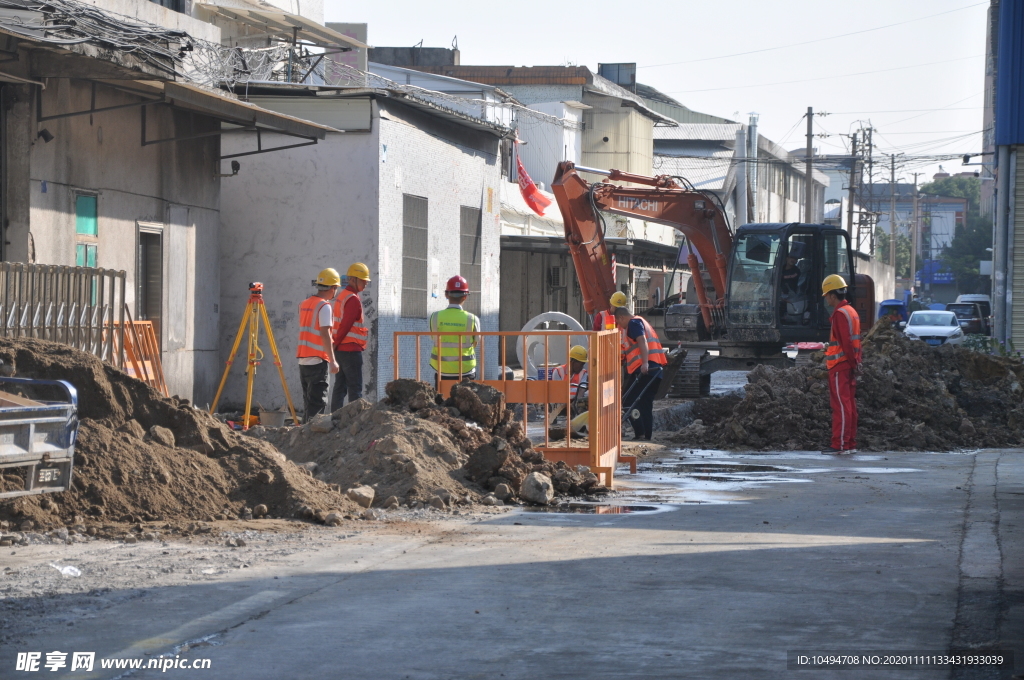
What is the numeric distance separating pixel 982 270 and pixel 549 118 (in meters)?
47.0

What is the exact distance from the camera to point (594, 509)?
989 centimetres

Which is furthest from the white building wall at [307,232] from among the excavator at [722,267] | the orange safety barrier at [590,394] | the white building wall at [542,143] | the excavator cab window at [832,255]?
the white building wall at [542,143]

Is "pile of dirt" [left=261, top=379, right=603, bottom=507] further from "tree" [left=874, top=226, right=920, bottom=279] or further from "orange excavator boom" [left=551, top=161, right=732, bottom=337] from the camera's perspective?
"tree" [left=874, top=226, right=920, bottom=279]

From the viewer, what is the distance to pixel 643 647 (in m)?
5.52

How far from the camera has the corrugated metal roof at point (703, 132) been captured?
6556cm

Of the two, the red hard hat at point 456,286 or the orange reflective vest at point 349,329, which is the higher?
the red hard hat at point 456,286

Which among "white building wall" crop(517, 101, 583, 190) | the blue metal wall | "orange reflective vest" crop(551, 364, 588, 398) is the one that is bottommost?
"orange reflective vest" crop(551, 364, 588, 398)

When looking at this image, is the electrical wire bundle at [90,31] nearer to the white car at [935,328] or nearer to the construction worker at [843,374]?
the construction worker at [843,374]

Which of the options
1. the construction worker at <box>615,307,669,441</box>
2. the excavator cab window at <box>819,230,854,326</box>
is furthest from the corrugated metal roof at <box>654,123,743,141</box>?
the construction worker at <box>615,307,669,441</box>

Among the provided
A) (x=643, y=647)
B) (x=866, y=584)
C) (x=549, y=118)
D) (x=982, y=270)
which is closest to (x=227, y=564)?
(x=643, y=647)

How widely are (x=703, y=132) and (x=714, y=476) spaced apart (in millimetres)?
55520

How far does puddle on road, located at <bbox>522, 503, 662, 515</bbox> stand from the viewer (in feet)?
32.0

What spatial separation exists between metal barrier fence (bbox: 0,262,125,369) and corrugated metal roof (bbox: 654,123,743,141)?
2159 inches

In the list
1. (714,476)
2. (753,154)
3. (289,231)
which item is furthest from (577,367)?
(753,154)
